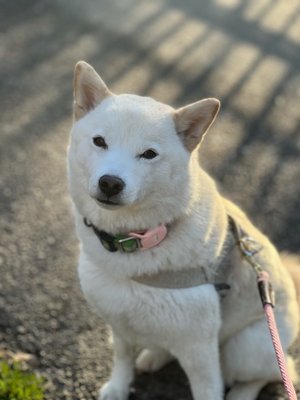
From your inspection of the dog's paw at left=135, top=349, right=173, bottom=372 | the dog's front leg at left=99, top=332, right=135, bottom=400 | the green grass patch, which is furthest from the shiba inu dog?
the green grass patch

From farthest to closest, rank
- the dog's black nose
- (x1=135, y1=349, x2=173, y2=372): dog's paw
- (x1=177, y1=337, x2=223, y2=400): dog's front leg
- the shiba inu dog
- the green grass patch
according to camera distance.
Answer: (x1=135, y1=349, x2=173, y2=372): dog's paw, the green grass patch, (x1=177, y1=337, x2=223, y2=400): dog's front leg, the shiba inu dog, the dog's black nose

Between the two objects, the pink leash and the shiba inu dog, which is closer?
the shiba inu dog

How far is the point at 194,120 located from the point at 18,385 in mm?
1447

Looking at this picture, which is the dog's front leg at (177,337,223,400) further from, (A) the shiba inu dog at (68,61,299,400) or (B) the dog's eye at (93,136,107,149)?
(B) the dog's eye at (93,136,107,149)

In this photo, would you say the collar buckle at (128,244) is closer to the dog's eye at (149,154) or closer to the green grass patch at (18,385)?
the dog's eye at (149,154)

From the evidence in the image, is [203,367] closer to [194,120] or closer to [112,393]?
[112,393]

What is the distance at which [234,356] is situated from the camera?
8.91 feet

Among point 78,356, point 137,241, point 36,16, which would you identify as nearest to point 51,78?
point 36,16

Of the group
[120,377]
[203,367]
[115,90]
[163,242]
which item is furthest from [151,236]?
[115,90]

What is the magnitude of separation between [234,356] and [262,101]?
320cm

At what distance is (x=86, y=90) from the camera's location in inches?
93.4

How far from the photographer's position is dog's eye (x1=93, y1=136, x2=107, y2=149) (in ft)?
7.26

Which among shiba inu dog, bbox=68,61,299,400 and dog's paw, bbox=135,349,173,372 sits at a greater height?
shiba inu dog, bbox=68,61,299,400

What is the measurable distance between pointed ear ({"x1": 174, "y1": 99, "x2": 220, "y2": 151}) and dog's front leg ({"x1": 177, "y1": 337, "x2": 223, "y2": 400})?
82 centimetres
